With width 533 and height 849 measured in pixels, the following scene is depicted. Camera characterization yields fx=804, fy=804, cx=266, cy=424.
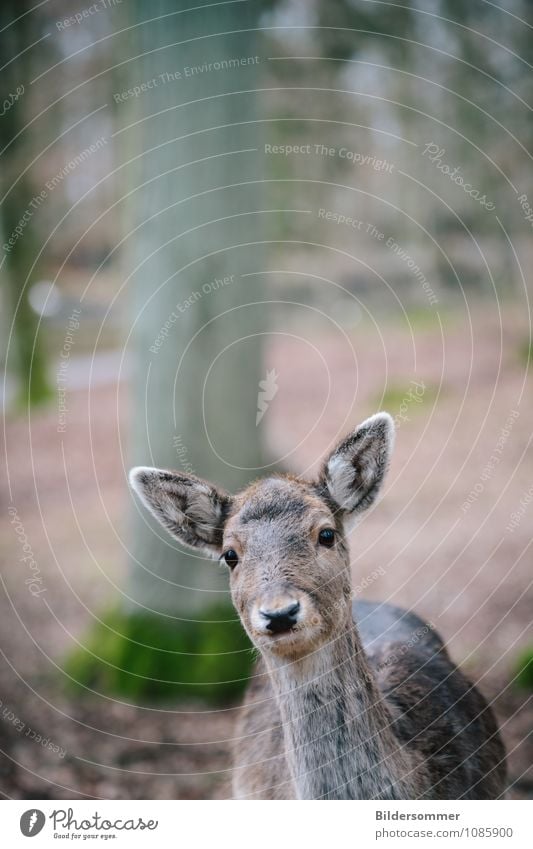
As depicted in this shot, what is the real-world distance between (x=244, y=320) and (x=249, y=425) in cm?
75

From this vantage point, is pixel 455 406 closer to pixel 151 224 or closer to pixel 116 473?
pixel 116 473

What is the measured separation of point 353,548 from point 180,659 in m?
2.07

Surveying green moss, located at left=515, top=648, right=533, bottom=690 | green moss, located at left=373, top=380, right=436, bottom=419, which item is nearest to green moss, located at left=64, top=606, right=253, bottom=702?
green moss, located at left=515, top=648, right=533, bottom=690

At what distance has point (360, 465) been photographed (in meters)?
2.82

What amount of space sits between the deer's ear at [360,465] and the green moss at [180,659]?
286 cm

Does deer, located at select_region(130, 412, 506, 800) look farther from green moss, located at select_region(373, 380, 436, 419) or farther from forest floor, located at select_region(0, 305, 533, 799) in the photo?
green moss, located at select_region(373, 380, 436, 419)

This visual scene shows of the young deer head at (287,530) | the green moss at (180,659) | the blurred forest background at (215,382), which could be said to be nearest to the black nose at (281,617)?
the young deer head at (287,530)

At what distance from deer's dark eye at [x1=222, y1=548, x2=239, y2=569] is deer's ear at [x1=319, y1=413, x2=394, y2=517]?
405 mm

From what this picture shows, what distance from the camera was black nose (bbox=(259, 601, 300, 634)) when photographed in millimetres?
2523

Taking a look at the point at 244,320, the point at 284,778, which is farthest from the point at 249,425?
the point at 284,778

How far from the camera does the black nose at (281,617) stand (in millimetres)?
2523

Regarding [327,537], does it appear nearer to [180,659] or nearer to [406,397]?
[180,659]

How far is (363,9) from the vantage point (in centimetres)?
604

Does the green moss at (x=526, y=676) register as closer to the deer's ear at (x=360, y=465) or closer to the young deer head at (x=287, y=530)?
the young deer head at (x=287, y=530)
